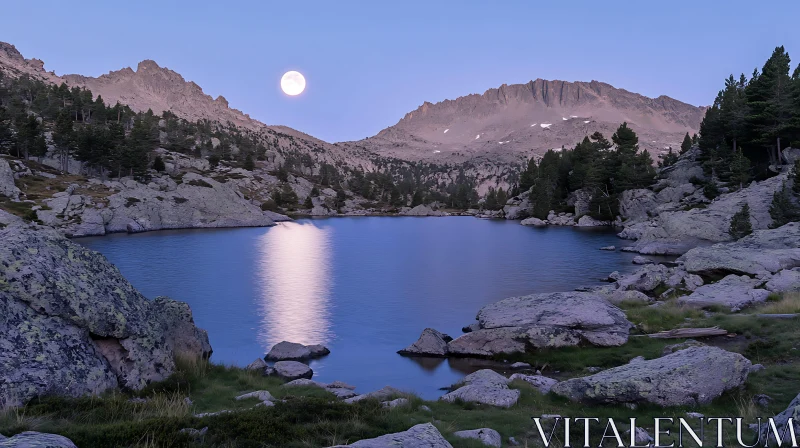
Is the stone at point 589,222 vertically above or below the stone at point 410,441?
above

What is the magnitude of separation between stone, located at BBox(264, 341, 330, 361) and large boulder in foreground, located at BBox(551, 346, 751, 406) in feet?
59.6

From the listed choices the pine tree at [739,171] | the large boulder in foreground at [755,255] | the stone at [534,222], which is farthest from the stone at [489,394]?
the stone at [534,222]

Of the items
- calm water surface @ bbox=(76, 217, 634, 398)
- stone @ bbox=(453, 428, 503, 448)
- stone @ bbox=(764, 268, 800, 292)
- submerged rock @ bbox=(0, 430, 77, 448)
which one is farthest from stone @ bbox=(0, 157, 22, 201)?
stone @ bbox=(764, 268, 800, 292)

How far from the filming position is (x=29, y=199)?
99.5 meters

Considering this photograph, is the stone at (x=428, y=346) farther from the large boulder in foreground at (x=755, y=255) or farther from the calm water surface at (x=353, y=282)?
the large boulder in foreground at (x=755, y=255)

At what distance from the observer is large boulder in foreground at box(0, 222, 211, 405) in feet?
49.8

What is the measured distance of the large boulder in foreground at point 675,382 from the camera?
51.4 ft

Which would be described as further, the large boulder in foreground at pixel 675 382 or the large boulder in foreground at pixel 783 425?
the large boulder in foreground at pixel 675 382

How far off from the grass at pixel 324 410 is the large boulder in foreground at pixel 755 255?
62.1ft

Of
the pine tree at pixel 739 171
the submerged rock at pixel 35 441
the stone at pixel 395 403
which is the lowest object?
the stone at pixel 395 403

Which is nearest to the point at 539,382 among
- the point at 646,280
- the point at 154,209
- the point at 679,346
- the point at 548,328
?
the point at 679,346

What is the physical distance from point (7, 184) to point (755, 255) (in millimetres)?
126611

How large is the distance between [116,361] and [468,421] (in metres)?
13.2

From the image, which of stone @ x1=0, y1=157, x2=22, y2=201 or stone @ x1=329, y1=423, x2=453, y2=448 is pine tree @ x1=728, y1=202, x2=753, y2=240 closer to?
stone @ x1=329, y1=423, x2=453, y2=448
